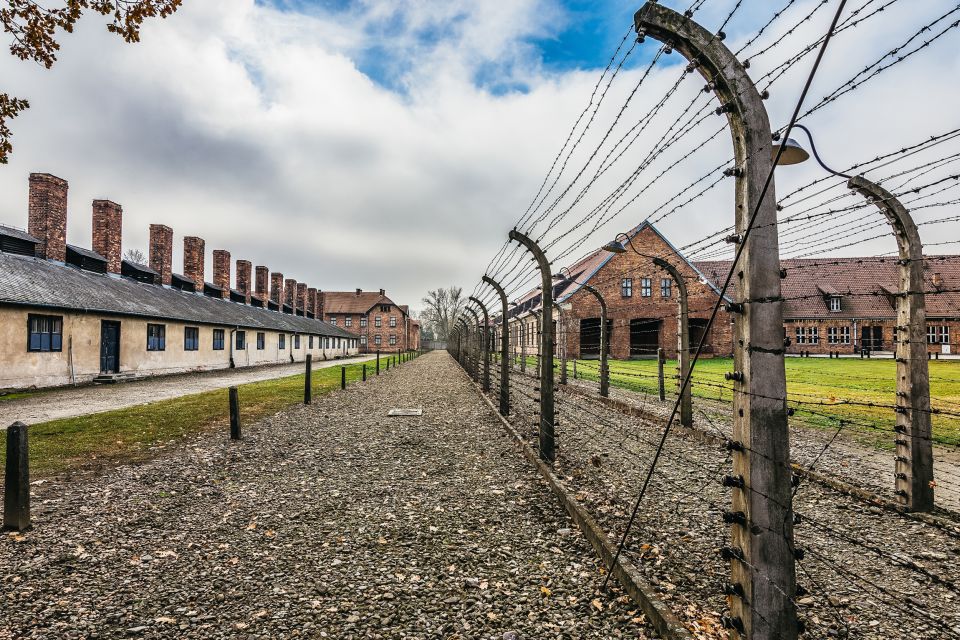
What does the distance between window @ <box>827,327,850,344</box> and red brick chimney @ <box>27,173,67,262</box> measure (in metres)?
53.2

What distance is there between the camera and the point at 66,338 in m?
17.8

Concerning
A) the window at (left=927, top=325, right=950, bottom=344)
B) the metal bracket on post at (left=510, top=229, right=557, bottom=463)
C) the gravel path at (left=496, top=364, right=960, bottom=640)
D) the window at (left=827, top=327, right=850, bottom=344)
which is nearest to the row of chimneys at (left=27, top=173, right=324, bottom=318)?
the metal bracket on post at (left=510, top=229, right=557, bottom=463)

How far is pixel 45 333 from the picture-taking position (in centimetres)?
1716

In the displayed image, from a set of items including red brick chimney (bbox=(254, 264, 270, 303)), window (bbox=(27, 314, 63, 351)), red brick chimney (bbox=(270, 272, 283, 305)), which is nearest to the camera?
window (bbox=(27, 314, 63, 351))

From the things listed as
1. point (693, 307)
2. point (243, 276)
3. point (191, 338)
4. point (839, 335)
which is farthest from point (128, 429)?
point (839, 335)

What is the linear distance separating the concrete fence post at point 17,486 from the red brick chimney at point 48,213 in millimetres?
22091

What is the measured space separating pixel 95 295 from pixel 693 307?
35503 millimetres

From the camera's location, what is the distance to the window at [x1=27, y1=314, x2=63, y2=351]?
54.5ft

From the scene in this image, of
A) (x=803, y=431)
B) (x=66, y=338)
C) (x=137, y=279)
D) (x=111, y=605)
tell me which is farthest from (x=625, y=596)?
(x=137, y=279)

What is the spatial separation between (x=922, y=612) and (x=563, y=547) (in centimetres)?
243

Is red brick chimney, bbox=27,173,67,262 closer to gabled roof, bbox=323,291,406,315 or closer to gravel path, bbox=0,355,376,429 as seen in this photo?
gravel path, bbox=0,355,376,429

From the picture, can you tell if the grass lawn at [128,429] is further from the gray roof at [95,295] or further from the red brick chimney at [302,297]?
the red brick chimney at [302,297]

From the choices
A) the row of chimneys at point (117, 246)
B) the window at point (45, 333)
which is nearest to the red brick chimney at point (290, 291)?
the row of chimneys at point (117, 246)

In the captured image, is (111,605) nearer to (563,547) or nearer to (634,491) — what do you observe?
(563,547)
